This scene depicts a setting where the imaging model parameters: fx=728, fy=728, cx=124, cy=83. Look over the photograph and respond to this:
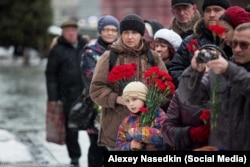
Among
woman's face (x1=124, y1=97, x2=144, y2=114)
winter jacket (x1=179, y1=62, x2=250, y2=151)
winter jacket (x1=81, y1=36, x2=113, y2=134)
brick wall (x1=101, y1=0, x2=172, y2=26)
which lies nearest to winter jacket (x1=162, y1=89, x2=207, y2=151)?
winter jacket (x1=179, y1=62, x2=250, y2=151)

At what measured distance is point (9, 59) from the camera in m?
35.7

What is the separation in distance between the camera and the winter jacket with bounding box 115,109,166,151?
120cm

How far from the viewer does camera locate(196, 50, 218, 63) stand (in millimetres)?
3865

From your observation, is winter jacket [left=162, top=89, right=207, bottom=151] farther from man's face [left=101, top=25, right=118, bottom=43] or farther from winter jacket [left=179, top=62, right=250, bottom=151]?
man's face [left=101, top=25, right=118, bottom=43]

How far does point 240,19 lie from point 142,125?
1.14 meters

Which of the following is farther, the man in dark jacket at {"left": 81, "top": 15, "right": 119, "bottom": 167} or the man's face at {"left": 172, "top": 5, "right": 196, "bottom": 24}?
the man in dark jacket at {"left": 81, "top": 15, "right": 119, "bottom": 167}

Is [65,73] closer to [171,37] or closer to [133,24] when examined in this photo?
[171,37]

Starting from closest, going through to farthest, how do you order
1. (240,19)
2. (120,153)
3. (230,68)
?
(230,68), (120,153), (240,19)

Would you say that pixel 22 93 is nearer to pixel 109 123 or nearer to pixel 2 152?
pixel 2 152

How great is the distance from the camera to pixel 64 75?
9.16 meters

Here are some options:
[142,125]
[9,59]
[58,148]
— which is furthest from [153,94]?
[9,59]

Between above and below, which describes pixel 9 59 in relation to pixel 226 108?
below

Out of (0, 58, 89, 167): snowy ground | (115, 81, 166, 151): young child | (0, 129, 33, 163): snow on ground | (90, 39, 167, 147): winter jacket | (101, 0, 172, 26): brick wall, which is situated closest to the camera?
(115, 81, 166, 151): young child

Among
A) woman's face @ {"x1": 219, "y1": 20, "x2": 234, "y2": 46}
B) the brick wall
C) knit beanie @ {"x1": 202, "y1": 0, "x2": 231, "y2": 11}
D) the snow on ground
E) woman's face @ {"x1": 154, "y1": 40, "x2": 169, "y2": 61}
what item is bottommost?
the brick wall
